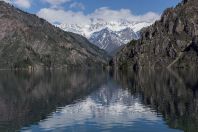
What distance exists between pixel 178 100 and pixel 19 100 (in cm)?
5530

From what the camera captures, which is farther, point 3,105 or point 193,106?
point 3,105

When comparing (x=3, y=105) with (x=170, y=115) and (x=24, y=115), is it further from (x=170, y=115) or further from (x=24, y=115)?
(x=170, y=115)

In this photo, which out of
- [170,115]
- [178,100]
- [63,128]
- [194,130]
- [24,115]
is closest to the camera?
[194,130]

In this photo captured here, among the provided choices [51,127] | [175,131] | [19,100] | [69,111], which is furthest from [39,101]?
[175,131]

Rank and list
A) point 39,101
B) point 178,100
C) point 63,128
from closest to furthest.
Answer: point 63,128, point 178,100, point 39,101

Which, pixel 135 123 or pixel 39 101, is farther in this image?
pixel 39 101

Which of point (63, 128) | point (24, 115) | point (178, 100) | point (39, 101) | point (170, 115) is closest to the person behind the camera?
point (63, 128)

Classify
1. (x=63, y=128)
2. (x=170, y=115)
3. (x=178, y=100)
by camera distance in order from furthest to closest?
(x=178, y=100), (x=170, y=115), (x=63, y=128)

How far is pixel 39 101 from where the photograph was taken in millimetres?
149625

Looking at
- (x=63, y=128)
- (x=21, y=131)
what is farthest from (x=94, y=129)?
(x=21, y=131)

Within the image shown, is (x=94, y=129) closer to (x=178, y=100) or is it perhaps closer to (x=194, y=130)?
(x=194, y=130)

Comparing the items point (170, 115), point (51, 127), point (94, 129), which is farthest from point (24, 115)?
point (170, 115)

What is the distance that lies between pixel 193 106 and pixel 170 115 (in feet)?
47.4

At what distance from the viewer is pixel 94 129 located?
91.1 metres
